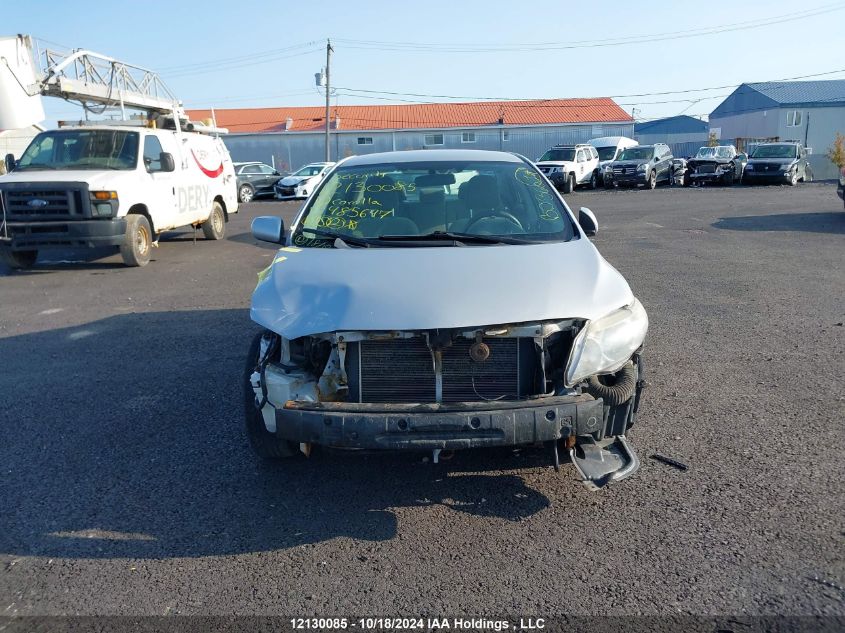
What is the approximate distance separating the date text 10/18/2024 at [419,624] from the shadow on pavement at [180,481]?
2.00ft

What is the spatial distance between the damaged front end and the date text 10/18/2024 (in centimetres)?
76

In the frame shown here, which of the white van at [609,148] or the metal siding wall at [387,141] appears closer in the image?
the white van at [609,148]

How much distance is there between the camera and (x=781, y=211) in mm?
18078

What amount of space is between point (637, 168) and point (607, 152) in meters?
4.29

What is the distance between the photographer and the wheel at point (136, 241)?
36.9 ft

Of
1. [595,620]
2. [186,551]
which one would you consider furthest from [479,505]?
[186,551]

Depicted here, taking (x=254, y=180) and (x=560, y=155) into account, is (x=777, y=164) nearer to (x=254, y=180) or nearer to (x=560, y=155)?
(x=560, y=155)

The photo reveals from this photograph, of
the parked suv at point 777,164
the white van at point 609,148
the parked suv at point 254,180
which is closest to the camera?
the parked suv at point 777,164

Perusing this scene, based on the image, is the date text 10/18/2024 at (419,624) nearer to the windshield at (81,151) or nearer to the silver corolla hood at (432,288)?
the silver corolla hood at (432,288)

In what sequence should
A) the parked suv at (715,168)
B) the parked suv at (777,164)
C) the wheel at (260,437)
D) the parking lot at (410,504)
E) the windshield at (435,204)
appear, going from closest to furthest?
the parking lot at (410,504), the wheel at (260,437), the windshield at (435,204), the parked suv at (777,164), the parked suv at (715,168)

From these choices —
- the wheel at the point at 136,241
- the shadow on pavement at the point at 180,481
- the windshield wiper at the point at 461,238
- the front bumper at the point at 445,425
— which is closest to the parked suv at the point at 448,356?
the front bumper at the point at 445,425

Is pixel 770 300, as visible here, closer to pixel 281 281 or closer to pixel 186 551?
pixel 281 281

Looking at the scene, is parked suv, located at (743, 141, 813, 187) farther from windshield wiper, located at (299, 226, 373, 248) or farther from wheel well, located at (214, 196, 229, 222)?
windshield wiper, located at (299, 226, 373, 248)

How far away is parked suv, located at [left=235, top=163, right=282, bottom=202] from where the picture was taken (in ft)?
94.7
